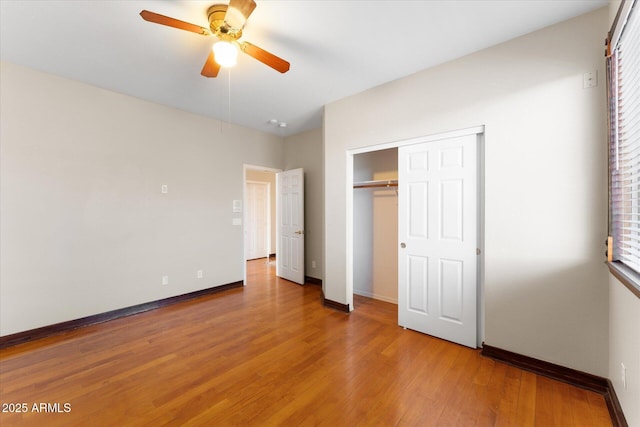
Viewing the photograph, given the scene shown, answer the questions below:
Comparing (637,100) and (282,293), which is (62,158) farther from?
(637,100)

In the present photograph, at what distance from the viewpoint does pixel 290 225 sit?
15.6ft

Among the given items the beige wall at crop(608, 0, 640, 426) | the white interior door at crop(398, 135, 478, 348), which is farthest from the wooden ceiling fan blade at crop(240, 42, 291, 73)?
the beige wall at crop(608, 0, 640, 426)

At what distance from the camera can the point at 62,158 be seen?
279 cm

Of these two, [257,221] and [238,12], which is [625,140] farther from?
[257,221]

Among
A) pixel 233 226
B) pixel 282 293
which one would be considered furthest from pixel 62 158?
pixel 282 293

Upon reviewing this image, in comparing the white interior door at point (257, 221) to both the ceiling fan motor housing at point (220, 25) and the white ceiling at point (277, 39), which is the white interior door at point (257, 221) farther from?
the ceiling fan motor housing at point (220, 25)

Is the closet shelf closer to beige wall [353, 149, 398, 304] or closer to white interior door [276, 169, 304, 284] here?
beige wall [353, 149, 398, 304]

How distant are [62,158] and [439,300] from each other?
14.2 ft

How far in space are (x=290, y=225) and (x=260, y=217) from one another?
2.47m

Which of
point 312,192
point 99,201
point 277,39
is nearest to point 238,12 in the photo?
point 277,39

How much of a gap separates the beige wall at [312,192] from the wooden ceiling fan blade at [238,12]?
9.28ft

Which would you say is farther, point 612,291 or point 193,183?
point 193,183

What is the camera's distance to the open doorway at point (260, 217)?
6.73 metres

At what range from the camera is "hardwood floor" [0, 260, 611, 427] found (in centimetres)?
161
